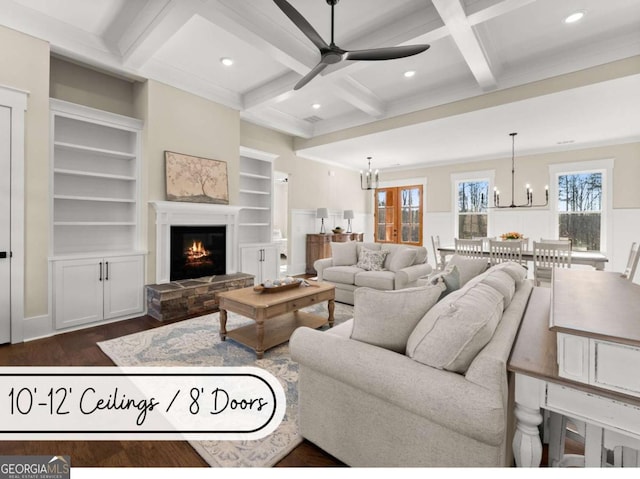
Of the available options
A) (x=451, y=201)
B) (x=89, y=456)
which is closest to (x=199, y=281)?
(x=89, y=456)

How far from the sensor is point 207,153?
15.0 feet

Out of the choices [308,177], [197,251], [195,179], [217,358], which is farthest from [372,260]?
[308,177]

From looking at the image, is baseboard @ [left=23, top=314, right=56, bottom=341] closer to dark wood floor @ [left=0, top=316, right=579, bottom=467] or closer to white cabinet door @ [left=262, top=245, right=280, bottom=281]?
dark wood floor @ [left=0, top=316, right=579, bottom=467]

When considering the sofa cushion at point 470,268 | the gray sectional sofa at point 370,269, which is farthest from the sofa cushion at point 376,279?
the sofa cushion at point 470,268

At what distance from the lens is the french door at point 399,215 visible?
27.1 feet

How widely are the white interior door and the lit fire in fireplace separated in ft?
6.03

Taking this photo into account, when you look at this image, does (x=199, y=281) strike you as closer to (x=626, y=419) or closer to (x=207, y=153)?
(x=207, y=153)

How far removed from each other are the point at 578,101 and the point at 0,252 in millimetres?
6554

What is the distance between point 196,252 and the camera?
14.8 ft

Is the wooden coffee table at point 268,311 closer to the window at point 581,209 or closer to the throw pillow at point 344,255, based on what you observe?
the throw pillow at point 344,255

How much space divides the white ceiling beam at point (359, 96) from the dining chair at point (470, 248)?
2463 millimetres

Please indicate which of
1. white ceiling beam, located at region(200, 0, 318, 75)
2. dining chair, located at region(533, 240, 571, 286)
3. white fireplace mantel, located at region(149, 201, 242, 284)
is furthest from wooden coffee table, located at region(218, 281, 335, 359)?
dining chair, located at region(533, 240, 571, 286)

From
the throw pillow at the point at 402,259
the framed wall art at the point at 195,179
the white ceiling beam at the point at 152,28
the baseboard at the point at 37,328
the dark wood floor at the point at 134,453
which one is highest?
the white ceiling beam at the point at 152,28

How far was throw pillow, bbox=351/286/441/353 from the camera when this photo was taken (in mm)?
1428
